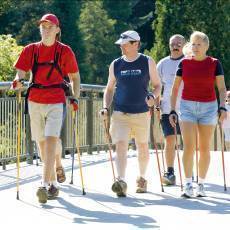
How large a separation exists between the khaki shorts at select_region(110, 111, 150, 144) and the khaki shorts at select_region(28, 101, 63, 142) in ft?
3.31

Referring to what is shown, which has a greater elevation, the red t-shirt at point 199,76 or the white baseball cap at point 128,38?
the white baseball cap at point 128,38

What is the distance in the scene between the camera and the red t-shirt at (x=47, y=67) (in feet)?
32.4

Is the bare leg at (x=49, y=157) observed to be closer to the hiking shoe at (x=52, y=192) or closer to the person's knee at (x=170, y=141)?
the hiking shoe at (x=52, y=192)

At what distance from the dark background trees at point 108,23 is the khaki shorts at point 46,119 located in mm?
32065

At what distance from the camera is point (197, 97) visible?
1029cm

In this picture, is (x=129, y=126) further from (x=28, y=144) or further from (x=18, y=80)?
(x=28, y=144)

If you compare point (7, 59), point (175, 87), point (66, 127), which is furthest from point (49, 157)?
point (7, 59)

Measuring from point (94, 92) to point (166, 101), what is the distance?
16.6 feet

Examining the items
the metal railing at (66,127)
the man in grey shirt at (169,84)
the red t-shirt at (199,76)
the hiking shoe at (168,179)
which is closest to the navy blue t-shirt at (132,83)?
the red t-shirt at (199,76)

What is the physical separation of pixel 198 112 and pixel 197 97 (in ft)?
0.53

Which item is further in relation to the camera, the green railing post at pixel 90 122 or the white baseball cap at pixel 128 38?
the green railing post at pixel 90 122

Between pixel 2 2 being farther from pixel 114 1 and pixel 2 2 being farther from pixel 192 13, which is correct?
pixel 114 1

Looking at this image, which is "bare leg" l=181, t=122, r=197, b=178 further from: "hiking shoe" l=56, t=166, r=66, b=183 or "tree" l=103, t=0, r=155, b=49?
"tree" l=103, t=0, r=155, b=49

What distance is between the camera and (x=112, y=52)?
71250mm
